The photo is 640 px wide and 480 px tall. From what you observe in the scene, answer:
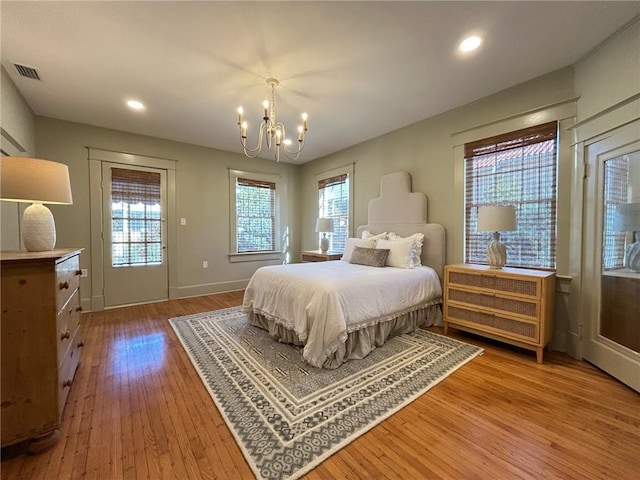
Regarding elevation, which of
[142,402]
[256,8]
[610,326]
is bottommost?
[142,402]

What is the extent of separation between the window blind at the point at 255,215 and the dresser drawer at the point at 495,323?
12.2ft

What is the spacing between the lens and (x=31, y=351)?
1.41m

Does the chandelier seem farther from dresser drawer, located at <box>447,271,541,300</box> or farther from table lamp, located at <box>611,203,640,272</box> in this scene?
table lamp, located at <box>611,203,640,272</box>

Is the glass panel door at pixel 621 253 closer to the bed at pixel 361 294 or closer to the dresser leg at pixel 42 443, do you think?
the bed at pixel 361 294

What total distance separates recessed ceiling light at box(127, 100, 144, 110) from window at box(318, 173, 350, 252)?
3.06 meters

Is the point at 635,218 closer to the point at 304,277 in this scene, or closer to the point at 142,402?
the point at 304,277

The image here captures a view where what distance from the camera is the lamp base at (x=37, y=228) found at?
65.7 inches

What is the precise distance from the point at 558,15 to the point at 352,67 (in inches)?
57.4

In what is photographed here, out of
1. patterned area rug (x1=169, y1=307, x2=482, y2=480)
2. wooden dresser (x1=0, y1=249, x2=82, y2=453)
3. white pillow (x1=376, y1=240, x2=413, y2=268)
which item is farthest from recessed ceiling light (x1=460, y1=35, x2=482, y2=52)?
wooden dresser (x1=0, y1=249, x2=82, y2=453)

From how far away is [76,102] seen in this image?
3.07 m

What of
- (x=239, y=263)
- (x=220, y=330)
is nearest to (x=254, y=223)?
(x=239, y=263)

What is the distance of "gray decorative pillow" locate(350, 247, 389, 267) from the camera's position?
130 inches

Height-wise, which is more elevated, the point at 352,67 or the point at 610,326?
the point at 352,67

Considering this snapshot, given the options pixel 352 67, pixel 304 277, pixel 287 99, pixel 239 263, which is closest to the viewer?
pixel 352 67
